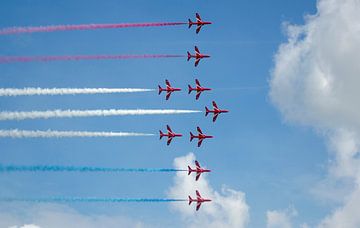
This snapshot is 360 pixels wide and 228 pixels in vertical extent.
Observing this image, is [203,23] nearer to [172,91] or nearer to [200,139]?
[172,91]

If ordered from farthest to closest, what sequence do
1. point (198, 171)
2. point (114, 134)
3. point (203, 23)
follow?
point (198, 171), point (203, 23), point (114, 134)

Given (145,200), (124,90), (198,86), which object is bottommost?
(145,200)

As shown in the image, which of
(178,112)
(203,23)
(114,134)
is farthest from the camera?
(203,23)

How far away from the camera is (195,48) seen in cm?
17812

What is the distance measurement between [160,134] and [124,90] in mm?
30595

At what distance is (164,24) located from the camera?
145 meters

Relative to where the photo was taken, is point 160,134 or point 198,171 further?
point 198,171

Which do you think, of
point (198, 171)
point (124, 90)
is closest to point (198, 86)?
point (198, 171)

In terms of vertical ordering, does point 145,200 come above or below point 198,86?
below

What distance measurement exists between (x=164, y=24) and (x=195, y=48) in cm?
3419

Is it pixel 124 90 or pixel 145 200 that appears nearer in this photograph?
pixel 124 90

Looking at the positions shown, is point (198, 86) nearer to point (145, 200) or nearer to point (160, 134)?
point (160, 134)

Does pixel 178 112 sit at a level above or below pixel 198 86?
below

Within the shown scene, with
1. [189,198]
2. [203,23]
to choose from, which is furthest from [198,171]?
[203,23]
